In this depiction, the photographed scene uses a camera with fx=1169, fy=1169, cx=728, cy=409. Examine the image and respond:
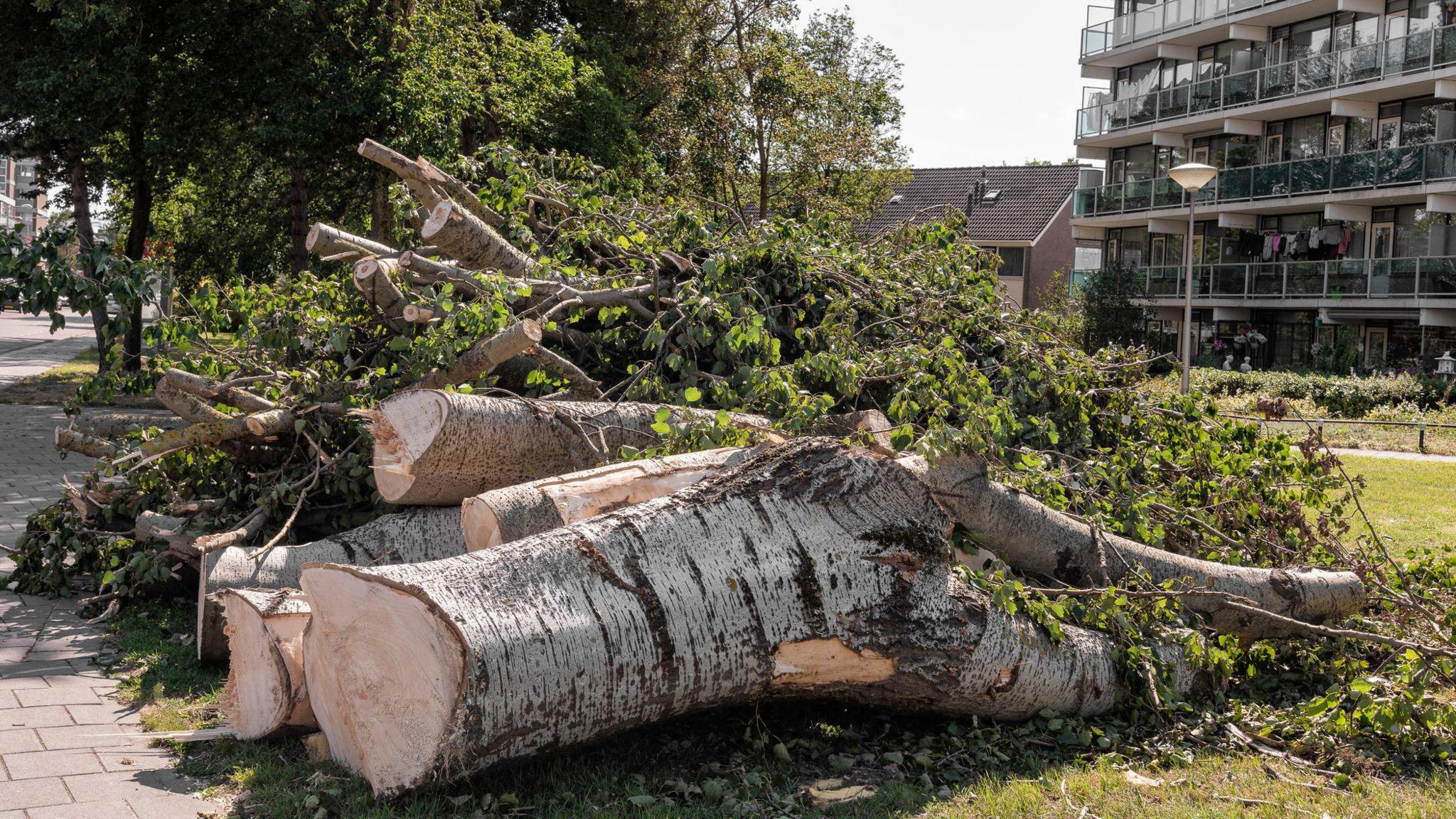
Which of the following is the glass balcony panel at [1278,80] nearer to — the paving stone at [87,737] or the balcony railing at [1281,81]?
the balcony railing at [1281,81]

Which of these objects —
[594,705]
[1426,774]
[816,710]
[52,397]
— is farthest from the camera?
[52,397]

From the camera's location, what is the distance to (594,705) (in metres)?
3.53

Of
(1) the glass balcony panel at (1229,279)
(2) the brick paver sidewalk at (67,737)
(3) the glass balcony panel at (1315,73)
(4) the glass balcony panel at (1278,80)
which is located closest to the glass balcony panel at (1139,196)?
(1) the glass balcony panel at (1229,279)

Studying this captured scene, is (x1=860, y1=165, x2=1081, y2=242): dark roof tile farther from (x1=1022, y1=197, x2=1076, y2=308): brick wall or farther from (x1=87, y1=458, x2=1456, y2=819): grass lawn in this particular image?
(x1=87, y1=458, x2=1456, y2=819): grass lawn

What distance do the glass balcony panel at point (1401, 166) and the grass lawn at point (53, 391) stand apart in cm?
2676

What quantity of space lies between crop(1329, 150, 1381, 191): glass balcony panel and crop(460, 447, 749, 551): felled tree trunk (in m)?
28.8

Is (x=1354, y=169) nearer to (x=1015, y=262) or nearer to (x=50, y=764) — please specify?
(x=1015, y=262)

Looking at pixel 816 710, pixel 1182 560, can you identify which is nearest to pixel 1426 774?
pixel 1182 560

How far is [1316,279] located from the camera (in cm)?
2964

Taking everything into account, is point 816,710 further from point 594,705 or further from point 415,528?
point 415,528

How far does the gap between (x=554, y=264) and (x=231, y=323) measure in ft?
6.02

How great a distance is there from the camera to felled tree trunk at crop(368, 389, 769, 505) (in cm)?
479

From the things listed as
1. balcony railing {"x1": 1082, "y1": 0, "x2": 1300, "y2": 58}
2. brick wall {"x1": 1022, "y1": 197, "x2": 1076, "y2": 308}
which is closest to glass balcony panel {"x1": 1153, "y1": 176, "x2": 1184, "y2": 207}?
balcony railing {"x1": 1082, "y1": 0, "x2": 1300, "y2": 58}

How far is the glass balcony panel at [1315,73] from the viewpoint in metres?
29.5
